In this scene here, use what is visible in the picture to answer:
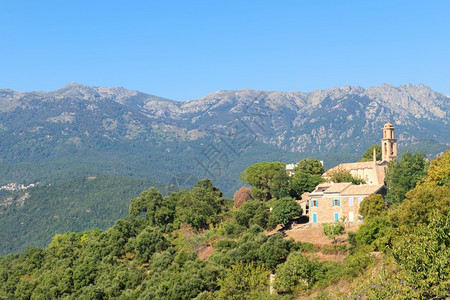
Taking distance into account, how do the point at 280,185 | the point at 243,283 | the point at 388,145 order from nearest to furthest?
the point at 243,283 < the point at 280,185 < the point at 388,145

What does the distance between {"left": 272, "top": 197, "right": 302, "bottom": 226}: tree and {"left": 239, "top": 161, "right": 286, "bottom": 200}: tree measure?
12.6 metres

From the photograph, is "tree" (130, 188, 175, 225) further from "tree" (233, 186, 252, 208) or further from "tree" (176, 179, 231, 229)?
"tree" (233, 186, 252, 208)

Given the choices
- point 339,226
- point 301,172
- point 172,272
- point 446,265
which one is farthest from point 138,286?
point 446,265

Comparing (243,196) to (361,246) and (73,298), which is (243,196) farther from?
(361,246)

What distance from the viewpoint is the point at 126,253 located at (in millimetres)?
79688

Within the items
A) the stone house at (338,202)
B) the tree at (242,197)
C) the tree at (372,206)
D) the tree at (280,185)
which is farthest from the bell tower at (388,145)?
the tree at (372,206)

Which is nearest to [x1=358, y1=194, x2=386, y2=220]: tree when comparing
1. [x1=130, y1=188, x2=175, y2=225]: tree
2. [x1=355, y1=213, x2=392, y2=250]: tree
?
[x1=355, y1=213, x2=392, y2=250]: tree

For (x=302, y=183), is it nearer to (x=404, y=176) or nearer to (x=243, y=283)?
(x=404, y=176)

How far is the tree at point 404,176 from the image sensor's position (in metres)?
67.5

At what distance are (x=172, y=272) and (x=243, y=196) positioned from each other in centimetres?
2569

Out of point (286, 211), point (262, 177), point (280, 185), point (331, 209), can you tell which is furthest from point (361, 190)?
point (262, 177)

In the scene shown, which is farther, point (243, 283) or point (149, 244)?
point (149, 244)

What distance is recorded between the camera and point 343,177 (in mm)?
80812

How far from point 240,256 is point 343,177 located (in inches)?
1033
